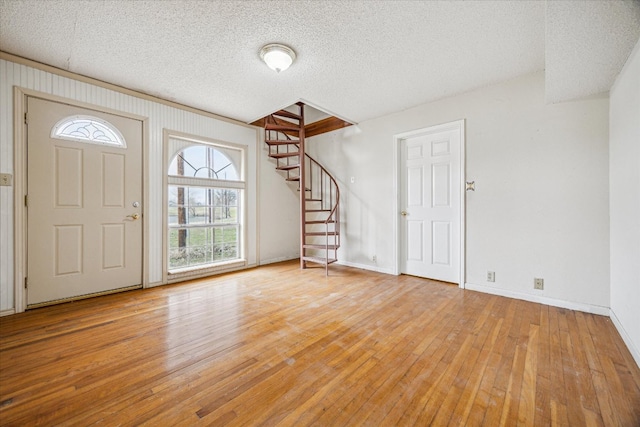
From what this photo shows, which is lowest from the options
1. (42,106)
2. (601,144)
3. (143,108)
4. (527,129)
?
(601,144)

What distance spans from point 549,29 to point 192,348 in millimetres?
3450

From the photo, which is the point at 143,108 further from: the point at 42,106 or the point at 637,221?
A: the point at 637,221

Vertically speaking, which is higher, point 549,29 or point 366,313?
point 549,29

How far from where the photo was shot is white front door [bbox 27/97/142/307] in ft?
8.85

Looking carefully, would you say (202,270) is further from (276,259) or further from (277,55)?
(277,55)

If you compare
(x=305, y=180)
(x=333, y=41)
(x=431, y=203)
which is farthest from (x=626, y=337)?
(x=305, y=180)

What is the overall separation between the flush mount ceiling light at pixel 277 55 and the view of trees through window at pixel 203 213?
213cm

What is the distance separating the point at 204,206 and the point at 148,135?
1.23 m

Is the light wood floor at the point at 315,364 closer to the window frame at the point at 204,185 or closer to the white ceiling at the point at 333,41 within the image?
the window frame at the point at 204,185

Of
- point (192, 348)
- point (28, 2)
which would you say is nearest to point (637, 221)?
point (192, 348)

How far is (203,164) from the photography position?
4.06 metres

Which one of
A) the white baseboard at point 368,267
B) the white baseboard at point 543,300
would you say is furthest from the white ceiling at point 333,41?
the white baseboard at point 368,267

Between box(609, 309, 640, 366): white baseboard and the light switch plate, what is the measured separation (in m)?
5.45

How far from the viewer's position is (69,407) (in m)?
1.35
